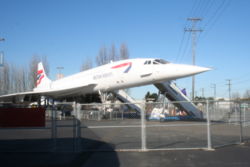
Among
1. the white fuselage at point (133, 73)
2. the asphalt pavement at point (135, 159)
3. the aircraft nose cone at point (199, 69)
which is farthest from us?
the white fuselage at point (133, 73)

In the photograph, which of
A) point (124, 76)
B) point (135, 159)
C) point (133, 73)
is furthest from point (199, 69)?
point (135, 159)

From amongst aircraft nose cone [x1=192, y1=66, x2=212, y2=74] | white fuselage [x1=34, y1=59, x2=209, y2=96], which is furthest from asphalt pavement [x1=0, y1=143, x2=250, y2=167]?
white fuselage [x1=34, y1=59, x2=209, y2=96]

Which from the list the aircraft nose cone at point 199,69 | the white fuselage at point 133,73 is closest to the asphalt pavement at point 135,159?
the aircraft nose cone at point 199,69

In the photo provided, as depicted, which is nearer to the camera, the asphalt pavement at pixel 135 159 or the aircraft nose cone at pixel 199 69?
the asphalt pavement at pixel 135 159

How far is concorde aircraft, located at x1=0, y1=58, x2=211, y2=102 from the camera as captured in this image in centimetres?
1666

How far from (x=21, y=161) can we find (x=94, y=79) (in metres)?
14.7

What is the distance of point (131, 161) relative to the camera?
654 centimetres

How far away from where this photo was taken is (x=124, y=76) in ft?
61.7

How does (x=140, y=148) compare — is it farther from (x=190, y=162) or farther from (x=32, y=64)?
(x=32, y=64)

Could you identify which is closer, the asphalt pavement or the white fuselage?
the asphalt pavement

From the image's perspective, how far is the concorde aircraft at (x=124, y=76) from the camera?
16656 millimetres

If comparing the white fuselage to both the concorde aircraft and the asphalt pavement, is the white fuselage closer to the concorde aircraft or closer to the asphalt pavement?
the concorde aircraft

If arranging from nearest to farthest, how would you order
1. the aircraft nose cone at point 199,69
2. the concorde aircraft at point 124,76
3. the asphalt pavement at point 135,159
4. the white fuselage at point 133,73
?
the asphalt pavement at point 135,159 → the aircraft nose cone at point 199,69 → the white fuselage at point 133,73 → the concorde aircraft at point 124,76

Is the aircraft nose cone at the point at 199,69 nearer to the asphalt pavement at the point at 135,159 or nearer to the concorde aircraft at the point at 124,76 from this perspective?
the concorde aircraft at the point at 124,76
